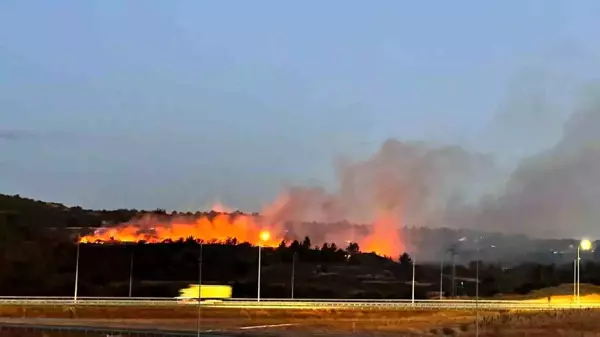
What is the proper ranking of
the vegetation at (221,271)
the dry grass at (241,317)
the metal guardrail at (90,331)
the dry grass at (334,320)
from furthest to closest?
the vegetation at (221,271)
the dry grass at (241,317)
the dry grass at (334,320)
the metal guardrail at (90,331)

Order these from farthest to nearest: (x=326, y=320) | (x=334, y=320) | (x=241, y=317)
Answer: (x=334, y=320), (x=326, y=320), (x=241, y=317)

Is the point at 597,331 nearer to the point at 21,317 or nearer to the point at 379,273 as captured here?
the point at 21,317

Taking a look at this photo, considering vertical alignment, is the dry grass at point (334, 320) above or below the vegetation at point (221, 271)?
below

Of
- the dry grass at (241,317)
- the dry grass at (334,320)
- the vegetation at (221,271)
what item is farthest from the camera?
the vegetation at (221,271)

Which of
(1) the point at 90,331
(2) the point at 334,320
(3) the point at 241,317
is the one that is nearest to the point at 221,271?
(3) the point at 241,317

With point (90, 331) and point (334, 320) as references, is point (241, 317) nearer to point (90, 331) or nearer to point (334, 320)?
point (334, 320)

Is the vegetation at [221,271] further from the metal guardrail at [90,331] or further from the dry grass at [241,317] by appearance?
the metal guardrail at [90,331]

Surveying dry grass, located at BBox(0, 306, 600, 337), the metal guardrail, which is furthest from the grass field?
the metal guardrail

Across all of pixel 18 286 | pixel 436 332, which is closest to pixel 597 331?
pixel 436 332

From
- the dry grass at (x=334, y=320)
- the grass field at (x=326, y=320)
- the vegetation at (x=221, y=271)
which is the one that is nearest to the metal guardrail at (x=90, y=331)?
the grass field at (x=326, y=320)

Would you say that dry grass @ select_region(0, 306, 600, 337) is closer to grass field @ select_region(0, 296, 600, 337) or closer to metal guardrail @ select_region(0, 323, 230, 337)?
grass field @ select_region(0, 296, 600, 337)

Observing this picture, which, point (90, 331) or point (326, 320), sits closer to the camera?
point (90, 331)

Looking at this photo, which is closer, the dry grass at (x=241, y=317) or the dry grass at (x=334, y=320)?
the dry grass at (x=334, y=320)

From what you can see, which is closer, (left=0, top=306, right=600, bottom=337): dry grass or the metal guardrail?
the metal guardrail
